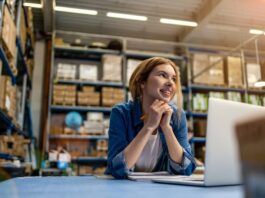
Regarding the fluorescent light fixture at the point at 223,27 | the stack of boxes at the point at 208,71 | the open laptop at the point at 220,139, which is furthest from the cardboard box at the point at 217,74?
the open laptop at the point at 220,139

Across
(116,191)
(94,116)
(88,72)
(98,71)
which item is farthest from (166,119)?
(98,71)

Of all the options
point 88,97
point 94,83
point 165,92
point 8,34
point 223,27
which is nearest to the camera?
point 165,92

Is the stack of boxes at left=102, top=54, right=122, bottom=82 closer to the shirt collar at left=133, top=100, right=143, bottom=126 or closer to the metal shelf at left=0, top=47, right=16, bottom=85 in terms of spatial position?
the metal shelf at left=0, top=47, right=16, bottom=85

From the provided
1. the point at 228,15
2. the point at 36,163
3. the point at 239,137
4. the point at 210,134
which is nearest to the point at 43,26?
the point at 36,163

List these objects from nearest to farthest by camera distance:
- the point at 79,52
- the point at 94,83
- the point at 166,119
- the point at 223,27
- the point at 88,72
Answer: the point at 166,119 < the point at 94,83 < the point at 88,72 < the point at 79,52 < the point at 223,27

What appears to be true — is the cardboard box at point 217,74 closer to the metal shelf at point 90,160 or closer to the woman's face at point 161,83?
the metal shelf at point 90,160

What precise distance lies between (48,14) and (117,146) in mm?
5004

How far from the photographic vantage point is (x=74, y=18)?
21.7ft

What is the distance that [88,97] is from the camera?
585cm

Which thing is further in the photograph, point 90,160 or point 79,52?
point 79,52

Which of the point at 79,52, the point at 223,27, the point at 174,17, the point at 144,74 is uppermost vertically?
the point at 174,17

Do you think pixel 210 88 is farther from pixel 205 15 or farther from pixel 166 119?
pixel 166 119

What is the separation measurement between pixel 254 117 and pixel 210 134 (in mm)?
617

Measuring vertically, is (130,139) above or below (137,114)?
below
